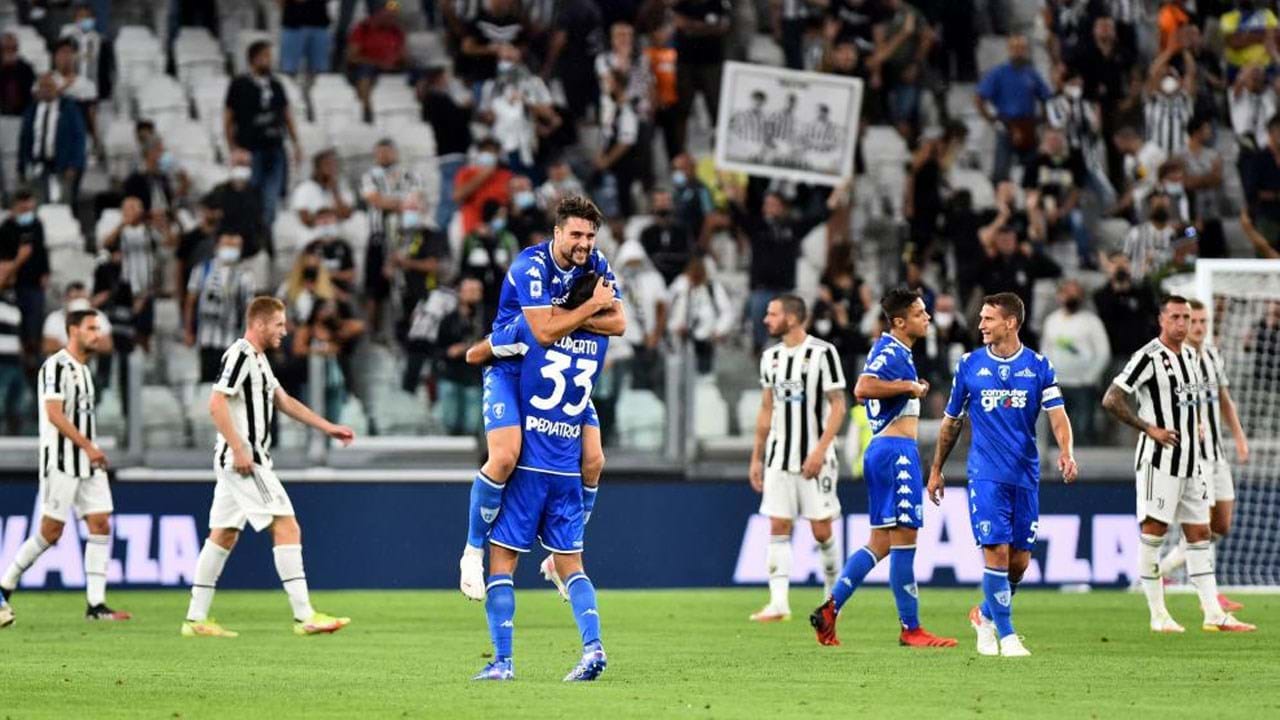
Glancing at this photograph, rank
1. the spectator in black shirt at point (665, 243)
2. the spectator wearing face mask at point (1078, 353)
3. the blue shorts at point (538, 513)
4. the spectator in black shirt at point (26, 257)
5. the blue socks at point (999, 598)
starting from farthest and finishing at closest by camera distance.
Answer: the spectator in black shirt at point (665, 243), the spectator in black shirt at point (26, 257), the spectator wearing face mask at point (1078, 353), the blue socks at point (999, 598), the blue shorts at point (538, 513)

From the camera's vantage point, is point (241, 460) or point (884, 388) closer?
point (884, 388)

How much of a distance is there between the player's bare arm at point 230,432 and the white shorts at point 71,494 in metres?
2.38

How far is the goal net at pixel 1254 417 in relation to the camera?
19484mm

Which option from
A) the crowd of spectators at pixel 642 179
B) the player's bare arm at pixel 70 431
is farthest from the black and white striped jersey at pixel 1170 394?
the player's bare arm at pixel 70 431

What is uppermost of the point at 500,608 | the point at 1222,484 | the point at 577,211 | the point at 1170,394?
the point at 577,211

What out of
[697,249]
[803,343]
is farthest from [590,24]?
[803,343]

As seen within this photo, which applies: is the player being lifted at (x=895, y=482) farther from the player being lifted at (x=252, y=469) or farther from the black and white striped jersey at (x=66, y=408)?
the black and white striped jersey at (x=66, y=408)

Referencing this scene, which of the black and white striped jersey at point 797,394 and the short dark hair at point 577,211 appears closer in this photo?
the short dark hair at point 577,211

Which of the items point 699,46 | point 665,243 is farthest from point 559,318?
point 699,46

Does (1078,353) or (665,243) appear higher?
(665,243)

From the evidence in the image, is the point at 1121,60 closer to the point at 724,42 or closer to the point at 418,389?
the point at 724,42

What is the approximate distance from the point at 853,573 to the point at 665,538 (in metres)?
7.13

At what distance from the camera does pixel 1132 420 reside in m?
14.5

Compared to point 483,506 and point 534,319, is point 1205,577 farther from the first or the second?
point 534,319
